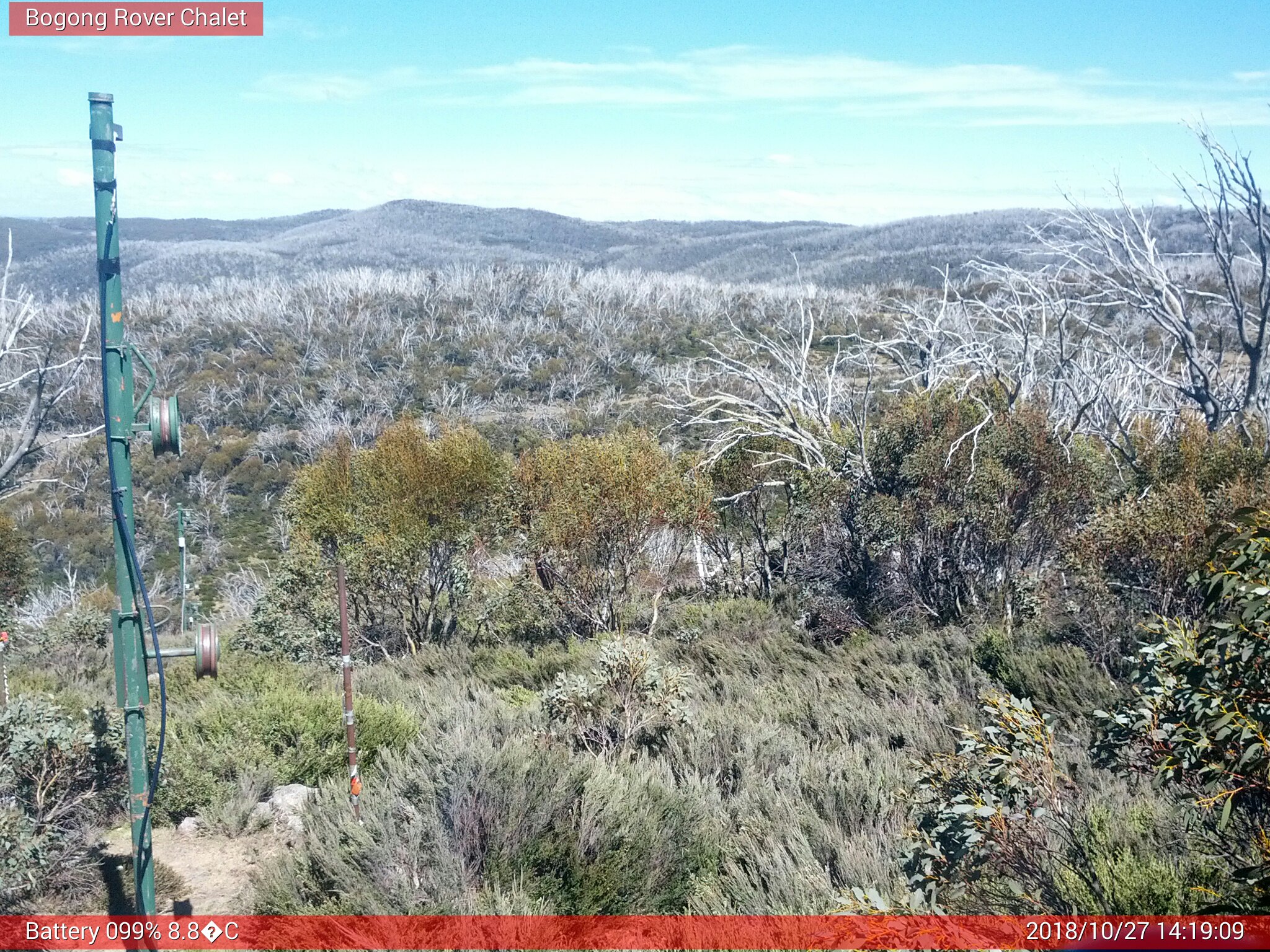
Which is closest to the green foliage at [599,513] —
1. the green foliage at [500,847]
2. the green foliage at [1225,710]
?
the green foliage at [500,847]

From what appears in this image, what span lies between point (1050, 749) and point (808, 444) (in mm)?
11306

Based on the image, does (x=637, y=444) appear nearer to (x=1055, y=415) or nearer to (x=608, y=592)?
(x=608, y=592)

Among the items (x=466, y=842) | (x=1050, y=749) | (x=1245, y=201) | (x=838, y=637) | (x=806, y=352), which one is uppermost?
(x=1245, y=201)

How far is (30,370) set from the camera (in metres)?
20.7

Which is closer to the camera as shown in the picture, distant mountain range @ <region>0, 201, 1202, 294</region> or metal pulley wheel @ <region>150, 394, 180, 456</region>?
metal pulley wheel @ <region>150, 394, 180, 456</region>

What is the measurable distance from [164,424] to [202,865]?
364 cm

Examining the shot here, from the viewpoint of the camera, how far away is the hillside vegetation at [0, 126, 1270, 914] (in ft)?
12.7

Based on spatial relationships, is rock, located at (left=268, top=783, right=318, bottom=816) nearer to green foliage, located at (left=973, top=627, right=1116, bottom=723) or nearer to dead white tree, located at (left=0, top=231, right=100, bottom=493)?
dead white tree, located at (left=0, top=231, right=100, bottom=493)

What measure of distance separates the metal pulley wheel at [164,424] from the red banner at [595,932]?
7.44ft

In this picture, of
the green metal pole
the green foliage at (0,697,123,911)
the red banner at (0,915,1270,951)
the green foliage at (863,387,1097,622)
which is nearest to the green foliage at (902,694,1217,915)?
the red banner at (0,915,1270,951)

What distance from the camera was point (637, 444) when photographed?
1438 cm

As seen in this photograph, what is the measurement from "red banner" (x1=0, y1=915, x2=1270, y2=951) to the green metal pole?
1.23m

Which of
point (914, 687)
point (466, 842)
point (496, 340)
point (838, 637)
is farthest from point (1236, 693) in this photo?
point (496, 340)

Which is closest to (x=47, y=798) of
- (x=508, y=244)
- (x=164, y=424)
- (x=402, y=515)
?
(x=164, y=424)
